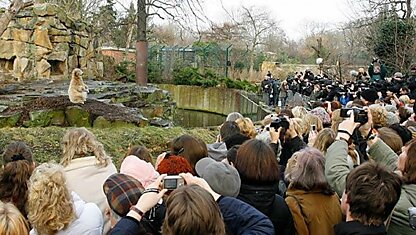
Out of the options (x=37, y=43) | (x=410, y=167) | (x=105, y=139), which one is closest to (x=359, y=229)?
(x=410, y=167)

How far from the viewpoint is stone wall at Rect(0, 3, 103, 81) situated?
15.7 m

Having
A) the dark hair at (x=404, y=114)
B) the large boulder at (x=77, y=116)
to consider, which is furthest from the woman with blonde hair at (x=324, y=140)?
the large boulder at (x=77, y=116)

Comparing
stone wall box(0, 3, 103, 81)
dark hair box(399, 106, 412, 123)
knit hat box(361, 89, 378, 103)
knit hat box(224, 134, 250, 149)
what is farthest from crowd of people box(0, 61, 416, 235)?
stone wall box(0, 3, 103, 81)

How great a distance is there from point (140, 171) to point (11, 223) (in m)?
0.91

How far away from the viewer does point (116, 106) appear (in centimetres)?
1090

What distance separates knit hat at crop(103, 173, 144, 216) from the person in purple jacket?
228 mm

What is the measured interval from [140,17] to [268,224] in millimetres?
15894

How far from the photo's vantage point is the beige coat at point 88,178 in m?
3.49

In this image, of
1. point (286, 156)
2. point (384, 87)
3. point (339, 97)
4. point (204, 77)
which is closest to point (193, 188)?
point (286, 156)

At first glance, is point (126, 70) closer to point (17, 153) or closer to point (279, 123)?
point (279, 123)

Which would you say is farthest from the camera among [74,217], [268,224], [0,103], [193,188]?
[0,103]

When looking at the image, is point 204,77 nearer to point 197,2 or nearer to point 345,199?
point 197,2

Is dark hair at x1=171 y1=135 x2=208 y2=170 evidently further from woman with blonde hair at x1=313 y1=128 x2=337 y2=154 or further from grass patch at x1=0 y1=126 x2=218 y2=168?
grass patch at x1=0 y1=126 x2=218 y2=168

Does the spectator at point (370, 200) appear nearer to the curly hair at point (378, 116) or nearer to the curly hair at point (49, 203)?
the curly hair at point (49, 203)
